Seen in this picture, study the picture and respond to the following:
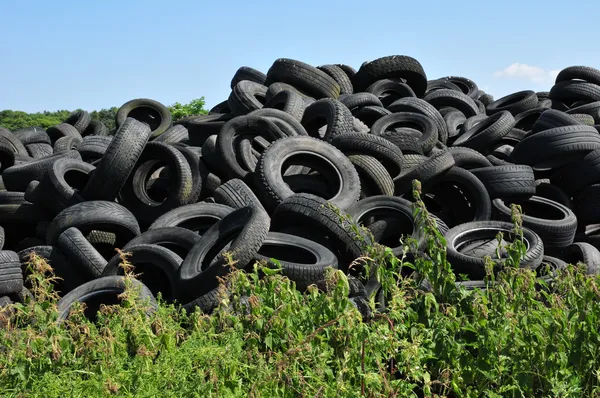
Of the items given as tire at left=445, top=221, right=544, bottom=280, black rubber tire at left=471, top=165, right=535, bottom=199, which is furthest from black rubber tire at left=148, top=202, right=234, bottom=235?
black rubber tire at left=471, top=165, right=535, bottom=199

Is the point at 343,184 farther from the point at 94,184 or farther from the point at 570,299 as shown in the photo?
the point at 570,299

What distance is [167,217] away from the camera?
864 centimetres

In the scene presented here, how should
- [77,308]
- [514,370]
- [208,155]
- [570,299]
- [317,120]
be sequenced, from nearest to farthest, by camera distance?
1. [514,370]
2. [570,299]
3. [77,308]
4. [208,155]
5. [317,120]

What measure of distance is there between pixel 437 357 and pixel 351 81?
1185 cm

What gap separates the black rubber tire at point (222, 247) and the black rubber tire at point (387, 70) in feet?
28.5

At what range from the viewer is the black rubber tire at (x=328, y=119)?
10.6 m

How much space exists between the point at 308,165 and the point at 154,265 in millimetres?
2637

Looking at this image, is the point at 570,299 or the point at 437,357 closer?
the point at 437,357

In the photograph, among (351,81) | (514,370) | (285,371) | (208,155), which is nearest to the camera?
(285,371)

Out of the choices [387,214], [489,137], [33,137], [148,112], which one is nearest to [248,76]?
[148,112]

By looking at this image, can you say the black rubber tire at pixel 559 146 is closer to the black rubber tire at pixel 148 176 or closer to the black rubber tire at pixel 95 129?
the black rubber tire at pixel 148 176

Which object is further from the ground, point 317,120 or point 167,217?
point 317,120

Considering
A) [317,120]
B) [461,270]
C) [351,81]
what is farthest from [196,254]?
[351,81]

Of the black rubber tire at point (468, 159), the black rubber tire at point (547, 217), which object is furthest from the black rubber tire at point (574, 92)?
the black rubber tire at point (547, 217)
